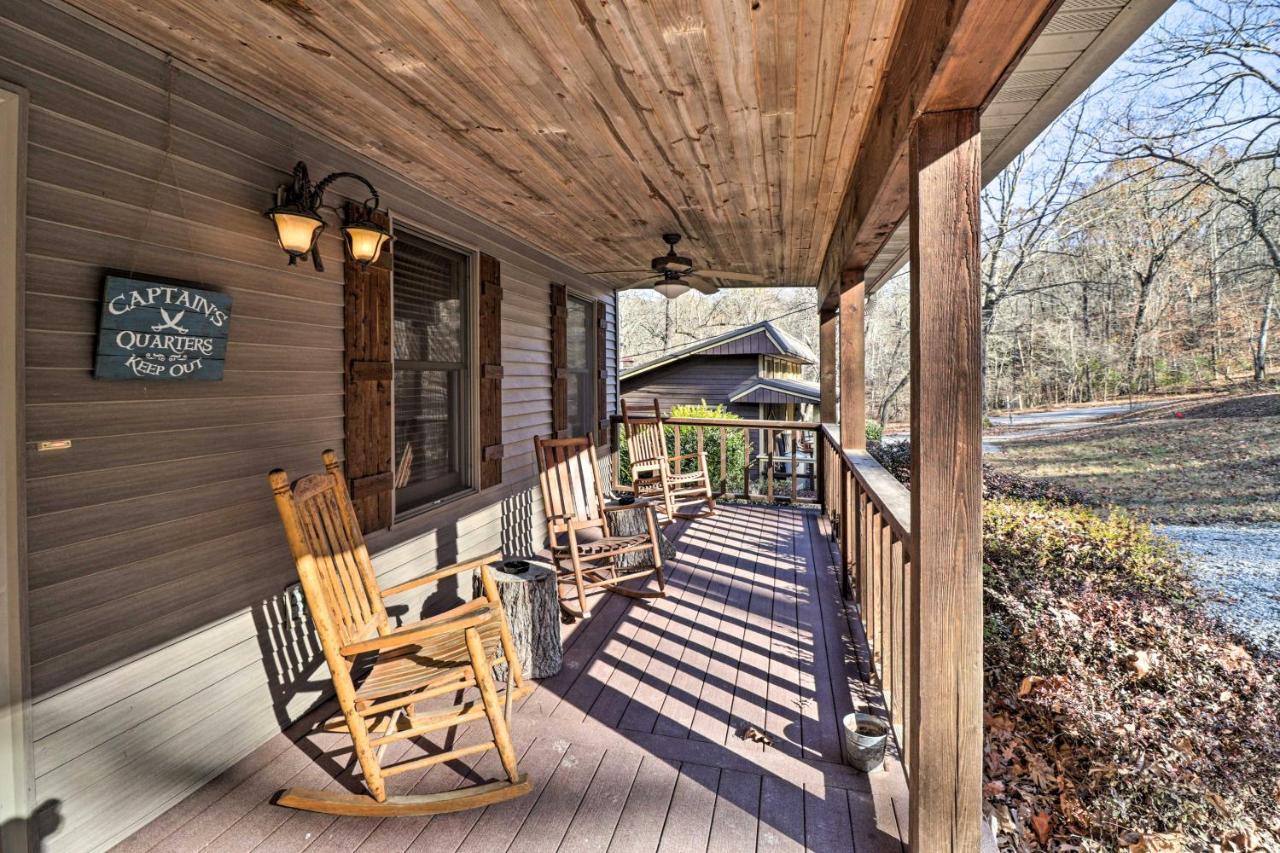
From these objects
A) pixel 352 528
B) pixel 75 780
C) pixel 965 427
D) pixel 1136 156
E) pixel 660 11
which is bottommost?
pixel 75 780

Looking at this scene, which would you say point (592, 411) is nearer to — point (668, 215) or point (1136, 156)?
point (668, 215)

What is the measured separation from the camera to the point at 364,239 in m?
2.70

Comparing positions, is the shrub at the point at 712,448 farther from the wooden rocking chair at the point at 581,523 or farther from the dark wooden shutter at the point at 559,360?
the wooden rocking chair at the point at 581,523

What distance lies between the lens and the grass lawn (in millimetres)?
8688

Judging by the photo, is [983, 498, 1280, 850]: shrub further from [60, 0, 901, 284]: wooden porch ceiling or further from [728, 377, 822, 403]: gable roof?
[728, 377, 822, 403]: gable roof

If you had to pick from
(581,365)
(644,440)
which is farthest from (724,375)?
(581,365)

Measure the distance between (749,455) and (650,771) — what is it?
5.68 m

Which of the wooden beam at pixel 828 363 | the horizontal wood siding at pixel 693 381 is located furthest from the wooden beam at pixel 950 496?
the horizontal wood siding at pixel 693 381

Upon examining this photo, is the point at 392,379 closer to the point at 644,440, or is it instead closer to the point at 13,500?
the point at 13,500

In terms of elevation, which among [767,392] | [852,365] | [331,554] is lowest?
[331,554]

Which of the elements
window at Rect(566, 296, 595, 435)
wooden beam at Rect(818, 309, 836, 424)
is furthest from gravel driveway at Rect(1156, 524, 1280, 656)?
window at Rect(566, 296, 595, 435)

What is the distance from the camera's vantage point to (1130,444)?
39.4 ft

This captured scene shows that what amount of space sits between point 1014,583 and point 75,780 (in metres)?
5.05

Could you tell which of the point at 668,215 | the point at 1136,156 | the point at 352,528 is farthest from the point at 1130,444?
the point at 352,528
